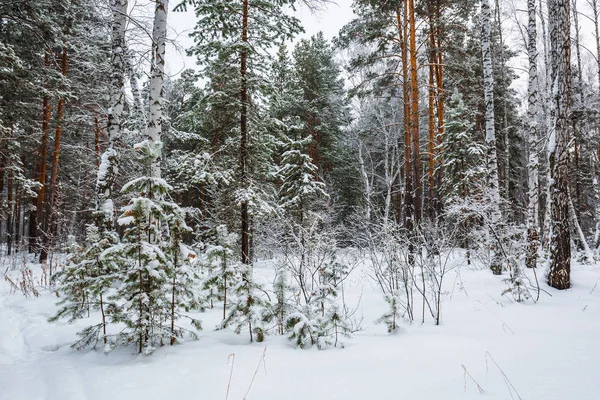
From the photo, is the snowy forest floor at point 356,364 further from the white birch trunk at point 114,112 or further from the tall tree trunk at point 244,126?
the tall tree trunk at point 244,126

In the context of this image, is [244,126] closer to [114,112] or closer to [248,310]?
[114,112]

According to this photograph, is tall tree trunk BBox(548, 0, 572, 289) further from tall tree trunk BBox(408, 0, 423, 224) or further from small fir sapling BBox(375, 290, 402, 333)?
tall tree trunk BBox(408, 0, 423, 224)

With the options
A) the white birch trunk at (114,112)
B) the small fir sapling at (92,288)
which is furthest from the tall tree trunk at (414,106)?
the small fir sapling at (92,288)

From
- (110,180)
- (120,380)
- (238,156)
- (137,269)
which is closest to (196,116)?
(238,156)

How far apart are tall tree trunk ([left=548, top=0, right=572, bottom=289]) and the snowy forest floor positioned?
0.91 metres

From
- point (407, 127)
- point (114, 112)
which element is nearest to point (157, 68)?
point (114, 112)

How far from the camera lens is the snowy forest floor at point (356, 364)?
263cm

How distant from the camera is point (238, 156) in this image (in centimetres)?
966

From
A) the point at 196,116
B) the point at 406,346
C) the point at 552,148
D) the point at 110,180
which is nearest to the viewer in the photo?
the point at 406,346

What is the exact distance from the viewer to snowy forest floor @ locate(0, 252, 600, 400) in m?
2.63

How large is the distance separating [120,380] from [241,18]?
984 cm

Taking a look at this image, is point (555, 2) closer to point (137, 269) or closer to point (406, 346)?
point (406, 346)

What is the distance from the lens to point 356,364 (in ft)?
10.5

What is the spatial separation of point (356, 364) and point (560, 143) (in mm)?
5513
